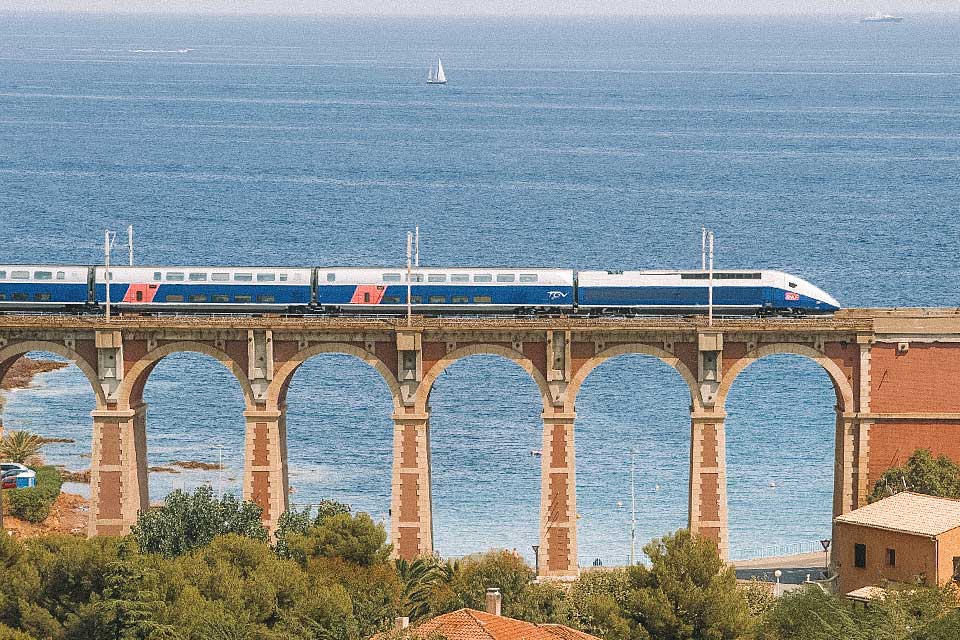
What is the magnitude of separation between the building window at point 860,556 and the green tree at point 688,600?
304 inches

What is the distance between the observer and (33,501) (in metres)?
119

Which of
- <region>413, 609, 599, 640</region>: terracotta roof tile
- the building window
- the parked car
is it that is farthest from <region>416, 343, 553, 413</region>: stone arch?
<region>413, 609, 599, 640</region>: terracotta roof tile

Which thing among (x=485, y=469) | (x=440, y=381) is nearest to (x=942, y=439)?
(x=485, y=469)

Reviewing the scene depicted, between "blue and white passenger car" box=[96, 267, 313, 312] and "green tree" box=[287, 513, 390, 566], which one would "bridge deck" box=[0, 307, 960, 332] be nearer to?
"blue and white passenger car" box=[96, 267, 313, 312]

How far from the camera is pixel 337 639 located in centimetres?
7956

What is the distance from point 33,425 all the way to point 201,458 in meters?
13.6

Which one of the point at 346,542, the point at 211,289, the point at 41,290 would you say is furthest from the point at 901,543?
the point at 41,290

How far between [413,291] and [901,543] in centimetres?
3160

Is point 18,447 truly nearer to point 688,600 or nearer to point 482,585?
point 482,585

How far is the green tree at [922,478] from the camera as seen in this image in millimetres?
102562

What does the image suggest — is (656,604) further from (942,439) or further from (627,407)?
(627,407)

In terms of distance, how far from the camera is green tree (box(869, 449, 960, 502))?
336ft

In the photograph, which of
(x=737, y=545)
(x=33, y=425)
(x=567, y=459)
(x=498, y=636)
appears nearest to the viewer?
(x=498, y=636)

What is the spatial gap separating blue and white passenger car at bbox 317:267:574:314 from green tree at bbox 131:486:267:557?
14.9 m
